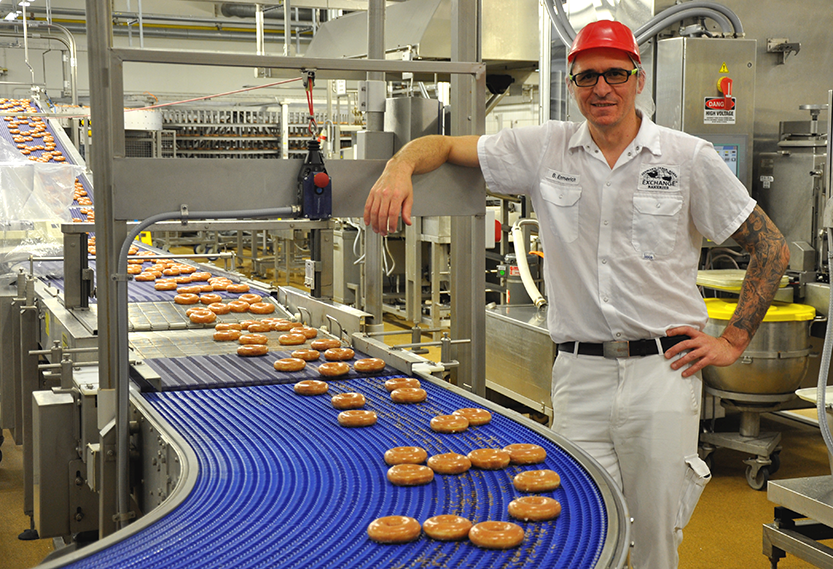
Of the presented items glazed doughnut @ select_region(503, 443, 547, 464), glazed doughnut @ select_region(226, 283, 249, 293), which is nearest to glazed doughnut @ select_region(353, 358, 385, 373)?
glazed doughnut @ select_region(503, 443, 547, 464)

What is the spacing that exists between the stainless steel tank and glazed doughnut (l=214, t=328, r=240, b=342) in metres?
2.13

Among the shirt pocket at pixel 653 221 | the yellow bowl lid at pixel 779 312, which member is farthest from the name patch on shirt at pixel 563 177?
the yellow bowl lid at pixel 779 312

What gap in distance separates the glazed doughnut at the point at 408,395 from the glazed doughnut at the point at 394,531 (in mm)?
744

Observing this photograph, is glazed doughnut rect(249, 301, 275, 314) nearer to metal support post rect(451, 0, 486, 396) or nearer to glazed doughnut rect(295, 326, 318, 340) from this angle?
glazed doughnut rect(295, 326, 318, 340)

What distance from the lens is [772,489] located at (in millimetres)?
2562

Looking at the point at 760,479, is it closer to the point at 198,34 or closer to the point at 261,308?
the point at 261,308

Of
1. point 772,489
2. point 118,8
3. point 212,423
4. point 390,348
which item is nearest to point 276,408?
point 212,423

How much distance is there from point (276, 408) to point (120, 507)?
0.43 meters

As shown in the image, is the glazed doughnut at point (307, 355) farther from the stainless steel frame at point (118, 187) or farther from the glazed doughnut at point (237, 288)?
the glazed doughnut at point (237, 288)

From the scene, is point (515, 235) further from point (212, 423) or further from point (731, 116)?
point (212, 423)

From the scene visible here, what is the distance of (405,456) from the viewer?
1.63 meters

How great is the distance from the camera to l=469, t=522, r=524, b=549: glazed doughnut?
4.15ft

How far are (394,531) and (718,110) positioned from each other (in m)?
3.48

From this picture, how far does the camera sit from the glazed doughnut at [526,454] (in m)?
1.61
